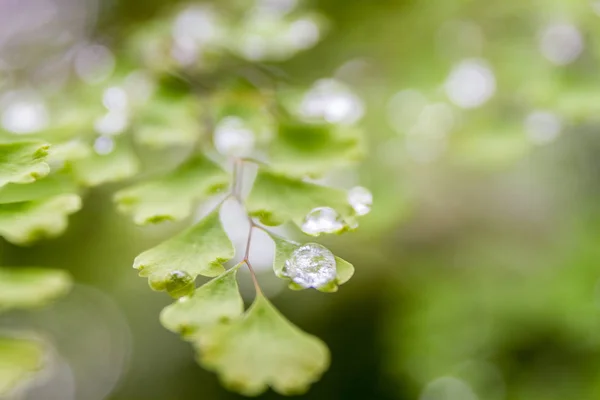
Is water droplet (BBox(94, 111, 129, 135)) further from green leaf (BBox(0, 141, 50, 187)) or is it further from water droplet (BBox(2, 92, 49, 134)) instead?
green leaf (BBox(0, 141, 50, 187))

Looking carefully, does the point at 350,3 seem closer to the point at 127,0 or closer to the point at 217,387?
the point at 127,0

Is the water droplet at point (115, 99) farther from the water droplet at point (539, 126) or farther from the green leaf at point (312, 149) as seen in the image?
the water droplet at point (539, 126)

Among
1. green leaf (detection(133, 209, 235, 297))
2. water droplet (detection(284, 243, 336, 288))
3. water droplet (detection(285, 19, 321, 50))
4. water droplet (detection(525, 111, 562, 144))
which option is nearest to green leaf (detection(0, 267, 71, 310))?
green leaf (detection(133, 209, 235, 297))

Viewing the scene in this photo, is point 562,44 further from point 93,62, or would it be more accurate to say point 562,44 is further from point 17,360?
point 17,360

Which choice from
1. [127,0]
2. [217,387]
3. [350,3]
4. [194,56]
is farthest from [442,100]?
[217,387]

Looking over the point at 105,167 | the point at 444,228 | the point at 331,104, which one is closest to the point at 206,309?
the point at 105,167

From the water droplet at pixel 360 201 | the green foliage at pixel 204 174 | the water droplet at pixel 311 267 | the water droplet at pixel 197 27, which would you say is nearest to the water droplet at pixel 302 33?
the green foliage at pixel 204 174
